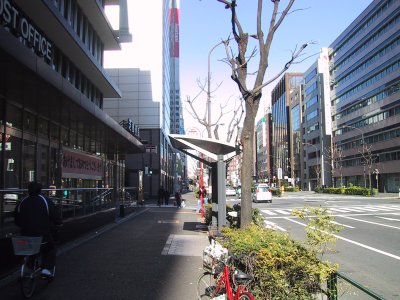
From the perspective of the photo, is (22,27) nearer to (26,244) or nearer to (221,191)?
(221,191)

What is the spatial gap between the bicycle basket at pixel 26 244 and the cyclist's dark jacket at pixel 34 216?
1.24 ft

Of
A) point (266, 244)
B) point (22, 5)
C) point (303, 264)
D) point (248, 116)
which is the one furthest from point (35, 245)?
point (22, 5)

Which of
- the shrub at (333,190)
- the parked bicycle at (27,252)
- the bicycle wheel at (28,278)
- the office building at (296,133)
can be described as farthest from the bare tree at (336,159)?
the parked bicycle at (27,252)

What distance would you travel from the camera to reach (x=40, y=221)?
699cm

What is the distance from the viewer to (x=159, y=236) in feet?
48.3

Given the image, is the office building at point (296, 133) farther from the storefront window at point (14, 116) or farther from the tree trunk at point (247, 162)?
the tree trunk at point (247, 162)

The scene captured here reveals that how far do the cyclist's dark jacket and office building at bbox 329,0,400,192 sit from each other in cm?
6637

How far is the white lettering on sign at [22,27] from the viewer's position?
13070 mm

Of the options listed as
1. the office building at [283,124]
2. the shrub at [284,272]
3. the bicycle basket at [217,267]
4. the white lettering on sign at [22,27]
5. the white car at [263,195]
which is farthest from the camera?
the office building at [283,124]

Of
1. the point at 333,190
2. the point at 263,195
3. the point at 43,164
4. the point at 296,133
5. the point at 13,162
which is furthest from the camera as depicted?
the point at 296,133

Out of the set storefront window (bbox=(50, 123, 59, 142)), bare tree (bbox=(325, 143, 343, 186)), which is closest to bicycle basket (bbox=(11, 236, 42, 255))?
storefront window (bbox=(50, 123, 59, 142))

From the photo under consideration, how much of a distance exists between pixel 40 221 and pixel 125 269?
246cm

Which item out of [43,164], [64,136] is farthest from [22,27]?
[64,136]

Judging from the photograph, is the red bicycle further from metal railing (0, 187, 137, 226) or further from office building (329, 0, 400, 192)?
office building (329, 0, 400, 192)
